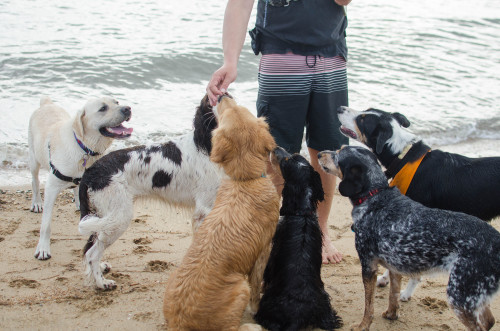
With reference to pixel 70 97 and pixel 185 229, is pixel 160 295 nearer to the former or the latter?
pixel 185 229

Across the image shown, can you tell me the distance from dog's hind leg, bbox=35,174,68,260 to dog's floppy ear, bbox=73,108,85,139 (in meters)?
0.51

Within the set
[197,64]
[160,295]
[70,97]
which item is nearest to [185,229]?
[160,295]

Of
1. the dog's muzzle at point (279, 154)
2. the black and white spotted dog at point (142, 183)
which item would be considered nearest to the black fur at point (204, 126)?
the black and white spotted dog at point (142, 183)

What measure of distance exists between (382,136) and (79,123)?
2961 mm

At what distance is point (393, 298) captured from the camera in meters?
3.87

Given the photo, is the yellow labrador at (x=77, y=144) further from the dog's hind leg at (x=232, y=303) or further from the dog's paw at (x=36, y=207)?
the dog's hind leg at (x=232, y=303)

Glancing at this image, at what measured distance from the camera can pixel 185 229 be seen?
5.50 m

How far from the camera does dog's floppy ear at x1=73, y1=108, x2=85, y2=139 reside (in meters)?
5.07

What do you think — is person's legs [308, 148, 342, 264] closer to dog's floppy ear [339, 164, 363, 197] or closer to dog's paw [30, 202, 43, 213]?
dog's floppy ear [339, 164, 363, 197]

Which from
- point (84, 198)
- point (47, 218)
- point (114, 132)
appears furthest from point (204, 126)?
point (47, 218)

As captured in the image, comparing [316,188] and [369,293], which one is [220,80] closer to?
[316,188]

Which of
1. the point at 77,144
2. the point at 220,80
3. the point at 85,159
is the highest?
the point at 220,80

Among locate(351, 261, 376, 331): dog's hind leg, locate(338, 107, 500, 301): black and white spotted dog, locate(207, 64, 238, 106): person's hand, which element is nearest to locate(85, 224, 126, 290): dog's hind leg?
locate(207, 64, 238, 106): person's hand

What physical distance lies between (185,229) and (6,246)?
Result: 70.0 inches
